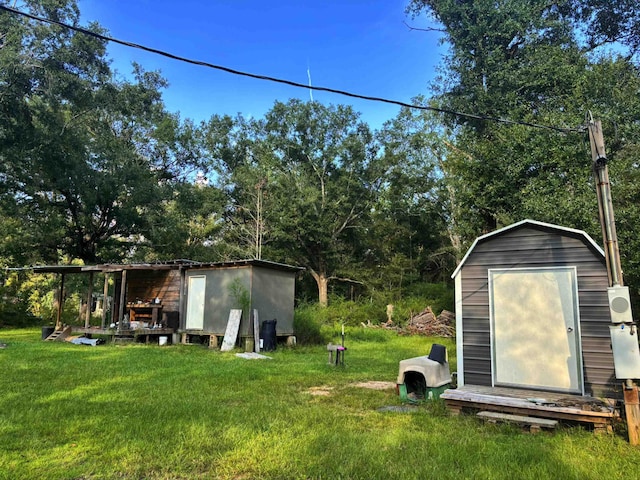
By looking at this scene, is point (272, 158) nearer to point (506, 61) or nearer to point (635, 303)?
point (506, 61)

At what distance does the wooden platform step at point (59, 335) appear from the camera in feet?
48.0

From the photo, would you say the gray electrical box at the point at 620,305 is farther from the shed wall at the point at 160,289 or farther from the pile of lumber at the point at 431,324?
the pile of lumber at the point at 431,324

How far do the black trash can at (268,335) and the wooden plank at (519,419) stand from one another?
8.34 metres

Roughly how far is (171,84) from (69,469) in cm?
2444

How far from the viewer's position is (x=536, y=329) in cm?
571

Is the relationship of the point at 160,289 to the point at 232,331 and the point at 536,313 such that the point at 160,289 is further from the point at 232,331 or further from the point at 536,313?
the point at 536,313

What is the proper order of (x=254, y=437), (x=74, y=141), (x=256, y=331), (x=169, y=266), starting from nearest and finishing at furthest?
(x=254, y=437) < (x=256, y=331) < (x=169, y=266) < (x=74, y=141)

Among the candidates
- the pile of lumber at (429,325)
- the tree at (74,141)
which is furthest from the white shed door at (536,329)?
the tree at (74,141)

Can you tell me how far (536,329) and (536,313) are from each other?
21 centimetres

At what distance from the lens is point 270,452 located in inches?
150

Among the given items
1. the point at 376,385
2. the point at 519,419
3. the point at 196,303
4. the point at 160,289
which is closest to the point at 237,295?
the point at 196,303

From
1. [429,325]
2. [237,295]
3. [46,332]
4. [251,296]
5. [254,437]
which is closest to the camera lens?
[254,437]

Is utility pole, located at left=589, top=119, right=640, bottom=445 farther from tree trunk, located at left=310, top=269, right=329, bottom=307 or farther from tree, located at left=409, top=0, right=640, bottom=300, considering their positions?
tree trunk, located at left=310, top=269, right=329, bottom=307

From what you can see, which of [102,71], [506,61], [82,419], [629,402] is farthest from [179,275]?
[506,61]
